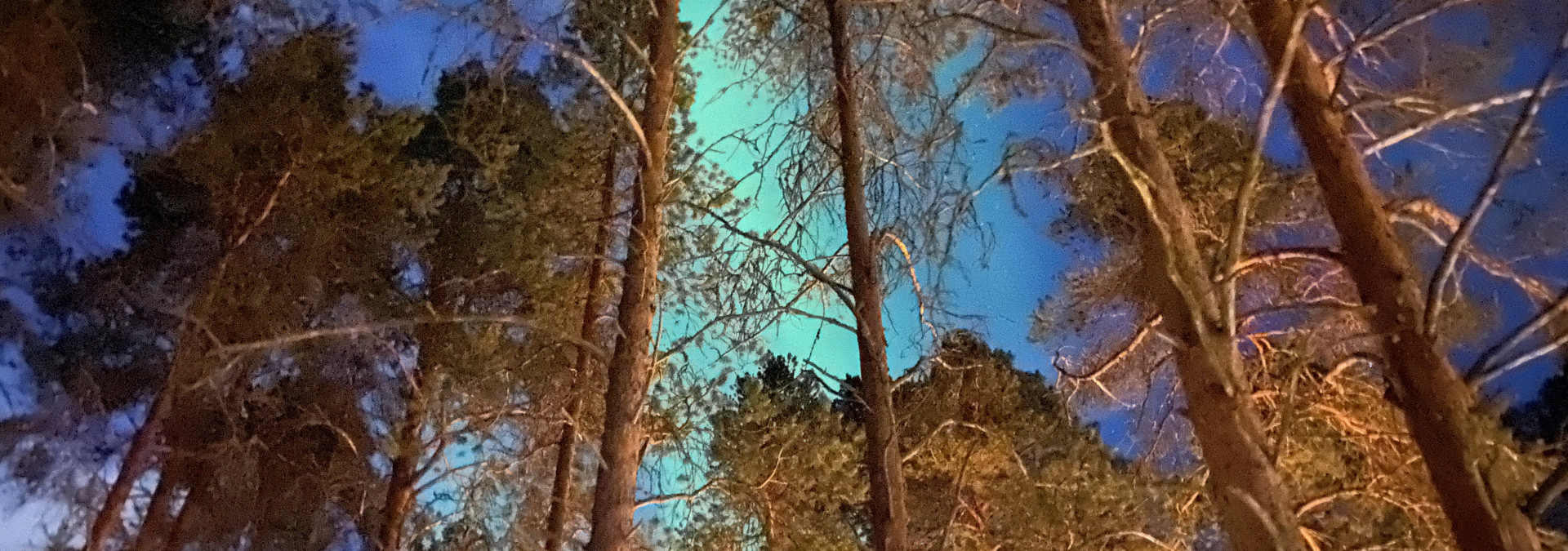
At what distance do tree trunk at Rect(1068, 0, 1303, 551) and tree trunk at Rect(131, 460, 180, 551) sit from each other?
630 centimetres

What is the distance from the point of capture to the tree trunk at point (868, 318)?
3.61 metres

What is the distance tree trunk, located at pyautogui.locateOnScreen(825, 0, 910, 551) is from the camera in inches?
142

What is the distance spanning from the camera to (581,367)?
650 centimetres

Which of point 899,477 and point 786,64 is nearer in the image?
A: point 899,477

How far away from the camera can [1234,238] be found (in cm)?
250

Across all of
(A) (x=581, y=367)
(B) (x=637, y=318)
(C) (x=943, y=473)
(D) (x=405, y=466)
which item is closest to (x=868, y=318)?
(B) (x=637, y=318)

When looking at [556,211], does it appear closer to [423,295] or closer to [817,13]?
[423,295]

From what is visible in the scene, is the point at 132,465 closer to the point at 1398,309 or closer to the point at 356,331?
the point at 356,331

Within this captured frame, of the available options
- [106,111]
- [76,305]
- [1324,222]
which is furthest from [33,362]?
[1324,222]

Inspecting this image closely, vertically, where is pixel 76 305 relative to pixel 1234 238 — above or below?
above

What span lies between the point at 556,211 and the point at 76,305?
130 inches

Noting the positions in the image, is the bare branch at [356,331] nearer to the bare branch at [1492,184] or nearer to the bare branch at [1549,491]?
the bare branch at [1492,184]

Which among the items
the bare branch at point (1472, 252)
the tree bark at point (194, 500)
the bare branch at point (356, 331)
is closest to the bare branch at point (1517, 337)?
the bare branch at point (1472, 252)

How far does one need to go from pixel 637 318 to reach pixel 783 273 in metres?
0.77
